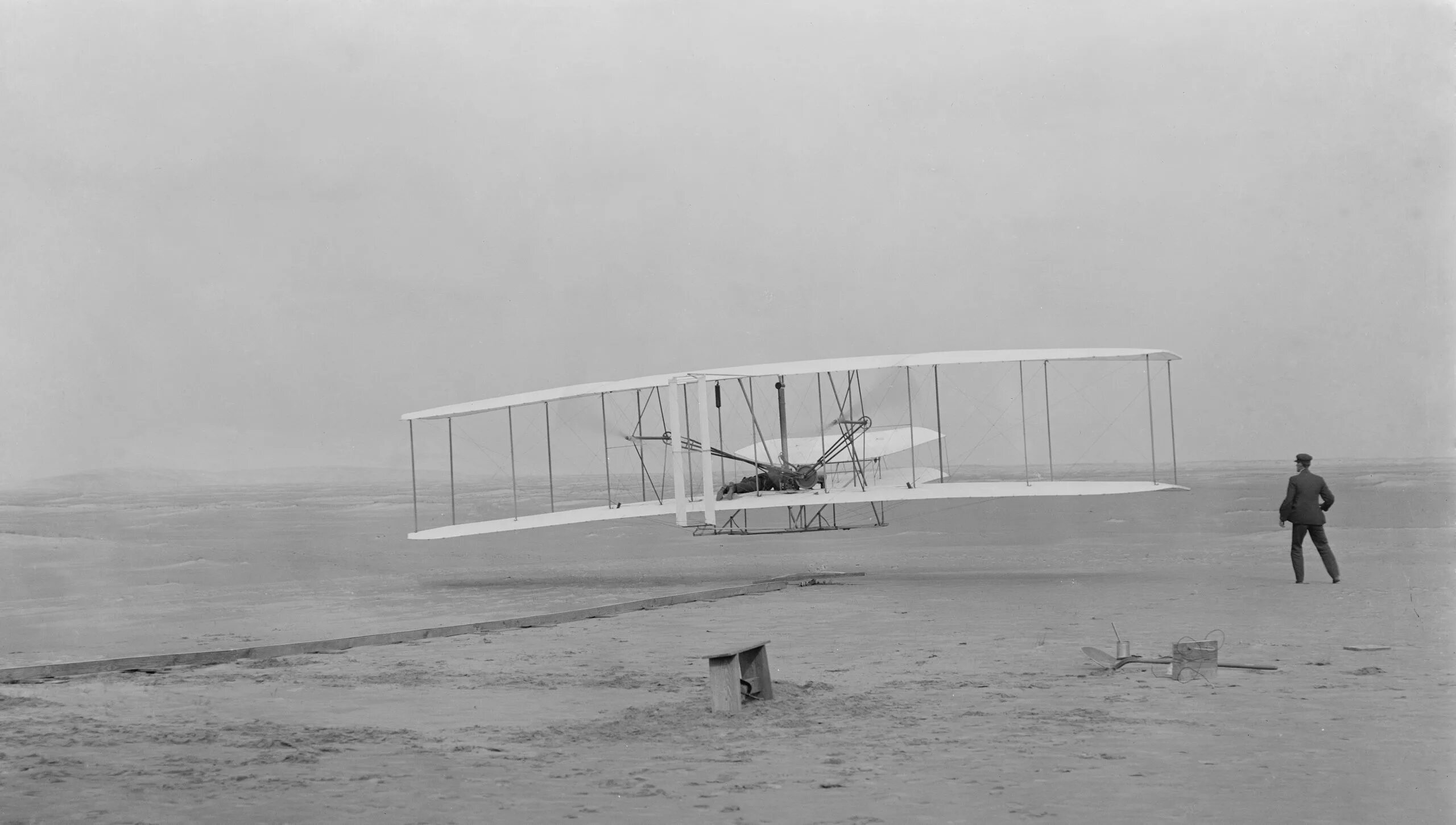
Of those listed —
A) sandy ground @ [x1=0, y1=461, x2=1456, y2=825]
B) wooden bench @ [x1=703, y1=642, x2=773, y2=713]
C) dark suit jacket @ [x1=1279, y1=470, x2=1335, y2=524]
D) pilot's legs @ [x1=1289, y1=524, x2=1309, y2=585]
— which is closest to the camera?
sandy ground @ [x1=0, y1=461, x2=1456, y2=825]

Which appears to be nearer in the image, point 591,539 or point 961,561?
point 961,561

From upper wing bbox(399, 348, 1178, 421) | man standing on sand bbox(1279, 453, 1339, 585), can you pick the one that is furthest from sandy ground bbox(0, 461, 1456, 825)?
upper wing bbox(399, 348, 1178, 421)

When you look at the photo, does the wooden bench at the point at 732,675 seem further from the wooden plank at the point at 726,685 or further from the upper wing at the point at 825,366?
the upper wing at the point at 825,366

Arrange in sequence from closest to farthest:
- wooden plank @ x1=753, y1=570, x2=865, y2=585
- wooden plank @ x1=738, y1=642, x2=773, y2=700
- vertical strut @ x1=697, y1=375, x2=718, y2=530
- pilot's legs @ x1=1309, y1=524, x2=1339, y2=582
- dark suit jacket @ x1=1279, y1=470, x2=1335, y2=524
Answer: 1. wooden plank @ x1=738, y1=642, x2=773, y2=700
2. dark suit jacket @ x1=1279, y1=470, x2=1335, y2=524
3. pilot's legs @ x1=1309, y1=524, x2=1339, y2=582
4. wooden plank @ x1=753, y1=570, x2=865, y2=585
5. vertical strut @ x1=697, y1=375, x2=718, y2=530

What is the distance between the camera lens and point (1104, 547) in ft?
97.9

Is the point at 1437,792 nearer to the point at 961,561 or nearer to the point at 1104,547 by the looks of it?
the point at 961,561

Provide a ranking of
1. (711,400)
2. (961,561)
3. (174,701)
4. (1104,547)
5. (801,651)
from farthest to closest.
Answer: (711,400) < (1104,547) < (961,561) < (801,651) < (174,701)

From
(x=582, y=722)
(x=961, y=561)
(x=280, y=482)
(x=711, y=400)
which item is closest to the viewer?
(x=582, y=722)

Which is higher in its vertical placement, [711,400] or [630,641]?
[711,400]

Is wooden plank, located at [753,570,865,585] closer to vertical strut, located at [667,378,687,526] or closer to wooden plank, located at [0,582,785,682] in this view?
vertical strut, located at [667,378,687,526]

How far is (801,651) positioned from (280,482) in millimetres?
158045

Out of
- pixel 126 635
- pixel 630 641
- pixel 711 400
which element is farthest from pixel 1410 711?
pixel 711 400

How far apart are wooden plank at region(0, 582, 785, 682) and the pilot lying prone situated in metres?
6.76

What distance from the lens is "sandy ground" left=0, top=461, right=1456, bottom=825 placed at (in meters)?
6.67
